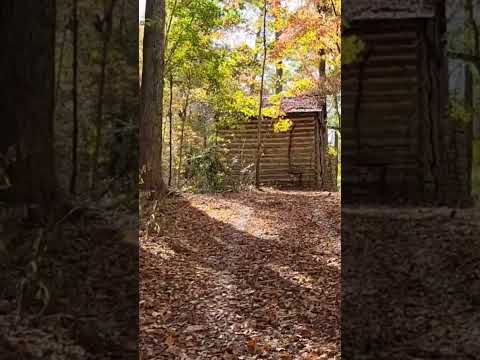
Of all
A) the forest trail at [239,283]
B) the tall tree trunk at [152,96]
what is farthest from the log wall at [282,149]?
the tall tree trunk at [152,96]

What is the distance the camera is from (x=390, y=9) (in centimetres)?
249

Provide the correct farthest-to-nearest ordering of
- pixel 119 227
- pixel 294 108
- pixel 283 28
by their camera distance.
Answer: pixel 294 108 < pixel 283 28 < pixel 119 227

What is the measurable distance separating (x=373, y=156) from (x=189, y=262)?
4391 millimetres

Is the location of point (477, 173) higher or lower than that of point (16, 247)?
higher

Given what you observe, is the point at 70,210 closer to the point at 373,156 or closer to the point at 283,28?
the point at 373,156

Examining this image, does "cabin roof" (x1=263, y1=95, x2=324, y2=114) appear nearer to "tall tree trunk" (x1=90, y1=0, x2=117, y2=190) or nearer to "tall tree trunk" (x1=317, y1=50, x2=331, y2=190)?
"tall tree trunk" (x1=317, y1=50, x2=331, y2=190)

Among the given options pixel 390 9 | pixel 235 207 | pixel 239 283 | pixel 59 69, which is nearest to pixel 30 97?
pixel 59 69

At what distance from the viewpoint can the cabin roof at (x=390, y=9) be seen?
2.47 m

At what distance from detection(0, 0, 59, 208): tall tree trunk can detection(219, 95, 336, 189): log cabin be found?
14191 mm

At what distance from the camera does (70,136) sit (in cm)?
260

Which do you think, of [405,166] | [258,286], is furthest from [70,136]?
[258,286]

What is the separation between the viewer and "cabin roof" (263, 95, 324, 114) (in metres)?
17.2

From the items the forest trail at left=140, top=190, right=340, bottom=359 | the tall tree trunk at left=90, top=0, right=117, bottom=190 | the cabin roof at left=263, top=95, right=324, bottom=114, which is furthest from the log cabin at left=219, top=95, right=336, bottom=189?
the tall tree trunk at left=90, top=0, right=117, bottom=190

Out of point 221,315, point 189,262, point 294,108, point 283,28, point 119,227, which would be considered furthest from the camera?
point 294,108
